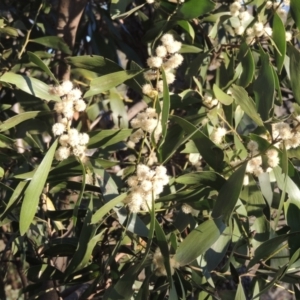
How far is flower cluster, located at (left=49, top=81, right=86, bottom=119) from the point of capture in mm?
770

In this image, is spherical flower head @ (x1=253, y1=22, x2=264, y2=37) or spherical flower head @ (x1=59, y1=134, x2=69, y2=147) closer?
spherical flower head @ (x1=59, y1=134, x2=69, y2=147)

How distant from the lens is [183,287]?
0.82 m

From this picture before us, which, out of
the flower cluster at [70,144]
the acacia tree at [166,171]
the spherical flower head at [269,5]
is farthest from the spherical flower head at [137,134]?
the spherical flower head at [269,5]

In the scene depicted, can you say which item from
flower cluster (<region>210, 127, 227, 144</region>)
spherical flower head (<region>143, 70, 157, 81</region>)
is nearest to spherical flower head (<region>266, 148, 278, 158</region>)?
flower cluster (<region>210, 127, 227, 144</region>)

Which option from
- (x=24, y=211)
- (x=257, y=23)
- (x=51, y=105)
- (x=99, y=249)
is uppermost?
(x=257, y=23)

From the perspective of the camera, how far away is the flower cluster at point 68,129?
74cm

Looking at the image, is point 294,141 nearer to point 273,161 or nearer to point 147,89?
point 273,161

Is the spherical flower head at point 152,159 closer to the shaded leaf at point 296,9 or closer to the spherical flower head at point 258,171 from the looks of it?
the spherical flower head at point 258,171

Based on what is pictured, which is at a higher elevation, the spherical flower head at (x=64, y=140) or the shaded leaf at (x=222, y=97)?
the shaded leaf at (x=222, y=97)

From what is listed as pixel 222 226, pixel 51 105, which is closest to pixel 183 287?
pixel 222 226

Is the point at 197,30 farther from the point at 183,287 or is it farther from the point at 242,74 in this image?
the point at 183,287

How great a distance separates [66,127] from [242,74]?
0.33m

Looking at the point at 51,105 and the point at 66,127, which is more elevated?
the point at 66,127

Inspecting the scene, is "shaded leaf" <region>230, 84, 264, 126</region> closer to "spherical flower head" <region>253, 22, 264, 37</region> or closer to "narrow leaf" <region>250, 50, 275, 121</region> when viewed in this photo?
"narrow leaf" <region>250, 50, 275, 121</region>
